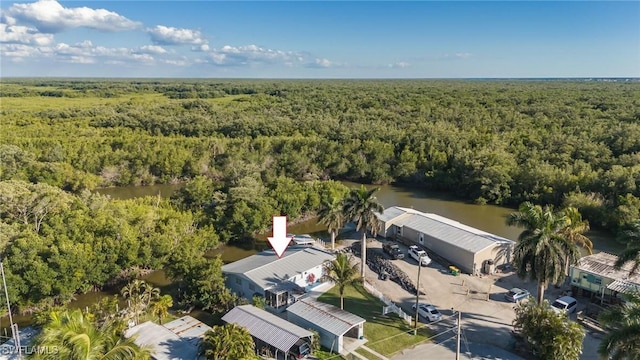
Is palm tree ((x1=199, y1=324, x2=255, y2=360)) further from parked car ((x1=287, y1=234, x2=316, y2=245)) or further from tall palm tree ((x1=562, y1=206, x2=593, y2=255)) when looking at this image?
tall palm tree ((x1=562, y1=206, x2=593, y2=255))

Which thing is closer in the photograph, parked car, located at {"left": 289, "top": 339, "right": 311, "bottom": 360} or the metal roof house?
parked car, located at {"left": 289, "top": 339, "right": 311, "bottom": 360}

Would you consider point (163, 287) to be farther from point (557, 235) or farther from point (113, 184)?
point (113, 184)

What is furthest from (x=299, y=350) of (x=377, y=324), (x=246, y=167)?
(x=246, y=167)

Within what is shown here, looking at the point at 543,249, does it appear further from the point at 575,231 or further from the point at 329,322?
the point at 329,322

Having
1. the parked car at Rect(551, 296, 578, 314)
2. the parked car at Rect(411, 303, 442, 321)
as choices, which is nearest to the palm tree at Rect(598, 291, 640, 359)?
the parked car at Rect(411, 303, 442, 321)

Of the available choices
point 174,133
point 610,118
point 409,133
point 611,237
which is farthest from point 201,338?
point 610,118
